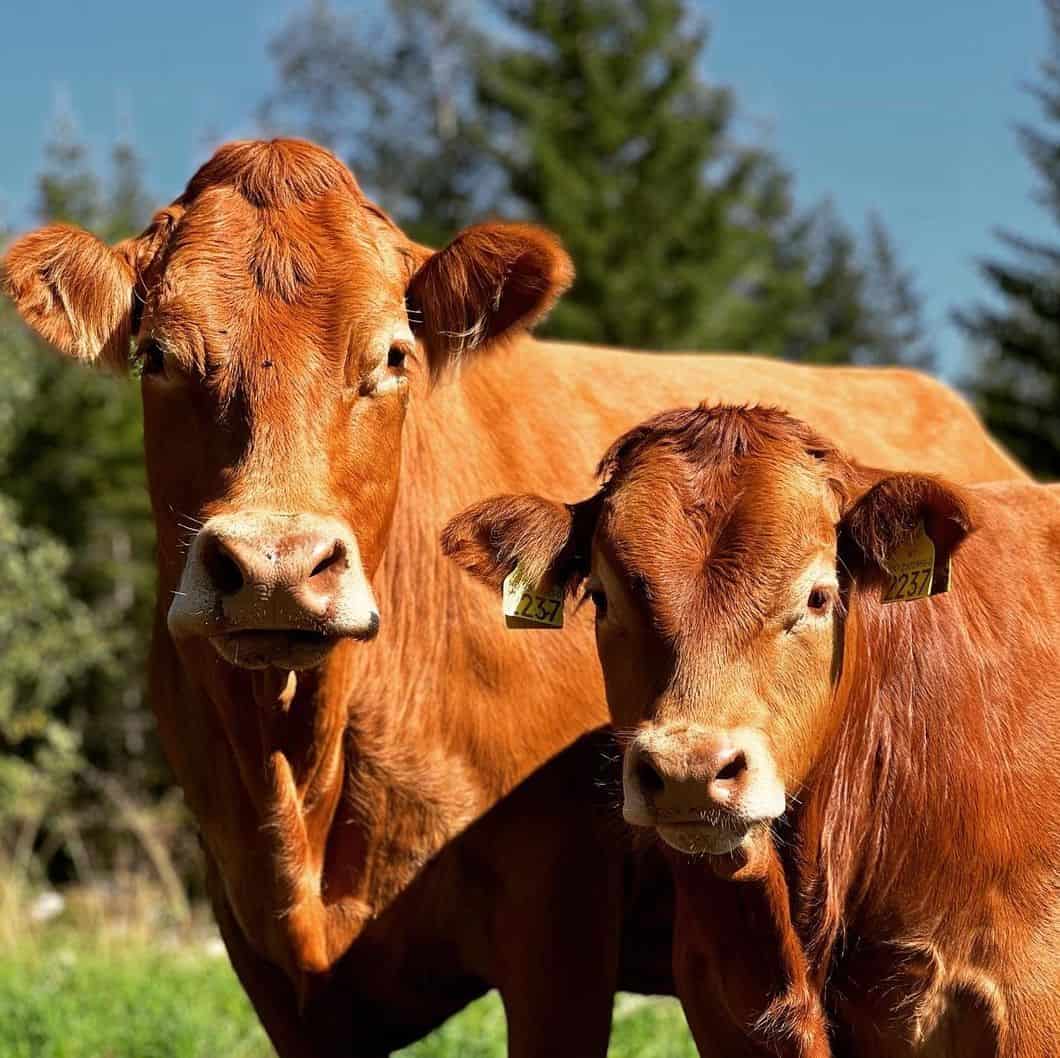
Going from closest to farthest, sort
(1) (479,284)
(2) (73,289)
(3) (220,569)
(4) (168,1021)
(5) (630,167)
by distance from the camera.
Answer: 1. (3) (220,569)
2. (2) (73,289)
3. (1) (479,284)
4. (4) (168,1021)
5. (5) (630,167)

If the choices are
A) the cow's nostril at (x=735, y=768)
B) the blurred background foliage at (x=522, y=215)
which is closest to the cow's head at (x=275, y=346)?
the cow's nostril at (x=735, y=768)

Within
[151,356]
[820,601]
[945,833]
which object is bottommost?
[945,833]

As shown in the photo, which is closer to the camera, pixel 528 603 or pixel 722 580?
pixel 722 580

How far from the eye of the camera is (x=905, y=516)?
366cm

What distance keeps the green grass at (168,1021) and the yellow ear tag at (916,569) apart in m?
3.41

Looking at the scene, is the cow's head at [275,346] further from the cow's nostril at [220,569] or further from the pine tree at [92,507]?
the pine tree at [92,507]

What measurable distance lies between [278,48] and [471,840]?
95.5ft

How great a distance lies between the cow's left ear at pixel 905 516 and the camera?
11.9 feet

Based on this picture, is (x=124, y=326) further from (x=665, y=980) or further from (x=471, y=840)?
(x=665, y=980)

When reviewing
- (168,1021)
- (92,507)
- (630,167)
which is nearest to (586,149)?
(630,167)

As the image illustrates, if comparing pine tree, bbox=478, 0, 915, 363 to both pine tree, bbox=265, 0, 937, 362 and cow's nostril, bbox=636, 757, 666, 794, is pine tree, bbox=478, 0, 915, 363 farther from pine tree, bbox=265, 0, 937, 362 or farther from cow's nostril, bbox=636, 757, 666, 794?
cow's nostril, bbox=636, 757, 666, 794

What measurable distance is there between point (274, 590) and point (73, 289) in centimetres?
132

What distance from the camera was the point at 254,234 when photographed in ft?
13.5

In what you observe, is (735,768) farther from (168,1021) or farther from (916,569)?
(168,1021)
